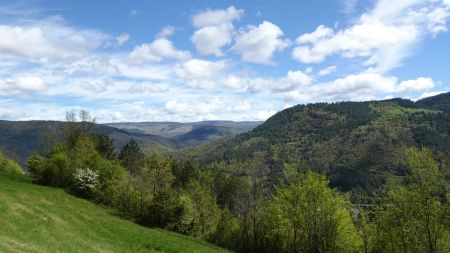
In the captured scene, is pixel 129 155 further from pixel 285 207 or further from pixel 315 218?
pixel 315 218

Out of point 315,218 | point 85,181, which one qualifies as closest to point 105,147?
point 85,181

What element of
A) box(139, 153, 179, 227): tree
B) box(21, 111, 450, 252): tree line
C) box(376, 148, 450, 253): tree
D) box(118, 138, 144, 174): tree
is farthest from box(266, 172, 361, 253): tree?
box(118, 138, 144, 174): tree

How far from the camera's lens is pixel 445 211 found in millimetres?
49125

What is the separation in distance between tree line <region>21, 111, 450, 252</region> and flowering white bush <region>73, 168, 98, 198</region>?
20 centimetres

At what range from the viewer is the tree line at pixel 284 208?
163 feet

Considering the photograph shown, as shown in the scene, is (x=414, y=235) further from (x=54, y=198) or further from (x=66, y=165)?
(x=66, y=165)

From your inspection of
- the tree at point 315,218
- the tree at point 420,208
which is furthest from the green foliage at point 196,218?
the tree at point 420,208

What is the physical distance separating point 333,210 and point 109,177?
47187mm

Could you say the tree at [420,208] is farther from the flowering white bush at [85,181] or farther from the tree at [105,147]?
the tree at [105,147]

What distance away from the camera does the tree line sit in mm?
49750

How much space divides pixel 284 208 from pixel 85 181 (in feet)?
135

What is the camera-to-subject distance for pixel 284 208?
222 feet

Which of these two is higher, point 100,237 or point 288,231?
point 100,237

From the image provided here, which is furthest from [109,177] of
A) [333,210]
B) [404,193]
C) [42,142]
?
[404,193]
